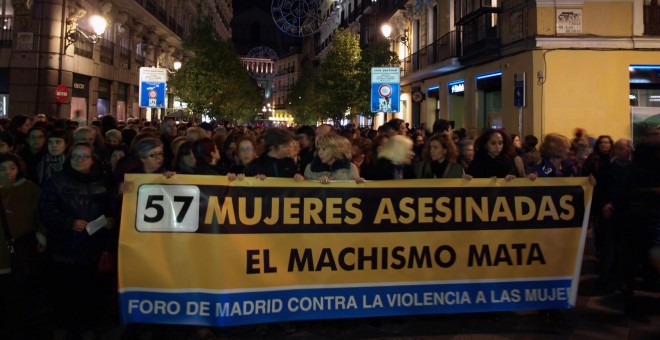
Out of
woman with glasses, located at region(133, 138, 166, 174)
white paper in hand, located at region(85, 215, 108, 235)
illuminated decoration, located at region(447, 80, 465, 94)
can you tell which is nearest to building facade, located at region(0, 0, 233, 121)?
woman with glasses, located at region(133, 138, 166, 174)

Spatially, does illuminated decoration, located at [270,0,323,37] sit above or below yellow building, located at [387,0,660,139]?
above

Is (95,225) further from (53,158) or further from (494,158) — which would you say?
(494,158)

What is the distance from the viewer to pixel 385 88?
18.0m

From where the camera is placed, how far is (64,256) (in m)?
4.75

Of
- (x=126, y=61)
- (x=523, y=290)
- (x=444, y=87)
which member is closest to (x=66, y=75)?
(x=126, y=61)

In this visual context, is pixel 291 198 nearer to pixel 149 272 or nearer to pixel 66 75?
pixel 149 272

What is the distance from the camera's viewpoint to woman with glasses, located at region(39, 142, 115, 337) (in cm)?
462

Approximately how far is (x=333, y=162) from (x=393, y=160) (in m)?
0.85

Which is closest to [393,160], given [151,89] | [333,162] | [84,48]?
[333,162]

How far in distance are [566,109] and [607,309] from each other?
12.2m

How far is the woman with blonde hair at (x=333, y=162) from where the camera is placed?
527 centimetres

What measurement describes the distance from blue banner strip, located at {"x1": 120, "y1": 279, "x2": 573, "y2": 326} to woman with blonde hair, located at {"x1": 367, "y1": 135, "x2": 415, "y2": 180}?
1.37 metres

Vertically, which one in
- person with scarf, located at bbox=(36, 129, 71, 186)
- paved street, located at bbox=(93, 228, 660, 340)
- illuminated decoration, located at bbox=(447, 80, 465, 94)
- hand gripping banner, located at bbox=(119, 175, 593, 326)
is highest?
illuminated decoration, located at bbox=(447, 80, 465, 94)

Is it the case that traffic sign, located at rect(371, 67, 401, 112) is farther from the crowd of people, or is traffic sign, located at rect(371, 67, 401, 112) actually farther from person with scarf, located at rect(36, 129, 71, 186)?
person with scarf, located at rect(36, 129, 71, 186)
